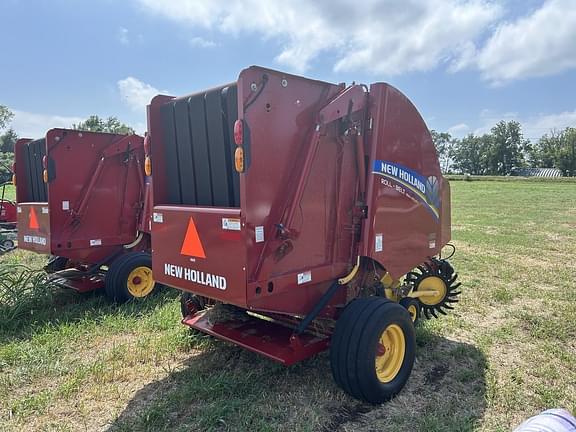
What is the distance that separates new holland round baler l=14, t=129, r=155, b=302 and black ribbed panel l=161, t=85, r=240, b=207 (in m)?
2.37

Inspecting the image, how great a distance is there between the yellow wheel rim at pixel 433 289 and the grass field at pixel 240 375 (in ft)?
0.95

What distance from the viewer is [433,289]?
4773mm

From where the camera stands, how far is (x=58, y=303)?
587 cm

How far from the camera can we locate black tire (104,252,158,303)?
5.66 meters

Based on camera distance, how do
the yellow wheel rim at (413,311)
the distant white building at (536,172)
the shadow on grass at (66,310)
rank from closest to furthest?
the yellow wheel rim at (413,311) < the shadow on grass at (66,310) < the distant white building at (536,172)

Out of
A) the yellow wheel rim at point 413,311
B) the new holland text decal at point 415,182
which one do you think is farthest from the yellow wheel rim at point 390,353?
the new holland text decal at point 415,182

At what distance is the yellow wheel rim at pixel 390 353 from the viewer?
11.2ft

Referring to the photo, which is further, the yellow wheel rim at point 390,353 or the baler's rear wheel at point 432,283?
the baler's rear wheel at point 432,283

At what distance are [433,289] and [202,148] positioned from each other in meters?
2.90

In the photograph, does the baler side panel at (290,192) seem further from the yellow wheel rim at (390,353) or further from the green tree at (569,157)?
the green tree at (569,157)

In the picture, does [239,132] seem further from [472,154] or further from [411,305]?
[472,154]

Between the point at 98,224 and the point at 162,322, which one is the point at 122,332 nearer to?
the point at 162,322

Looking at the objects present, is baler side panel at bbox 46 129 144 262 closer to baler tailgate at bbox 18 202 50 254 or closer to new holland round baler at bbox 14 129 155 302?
new holland round baler at bbox 14 129 155 302

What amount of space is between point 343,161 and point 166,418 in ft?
7.31
